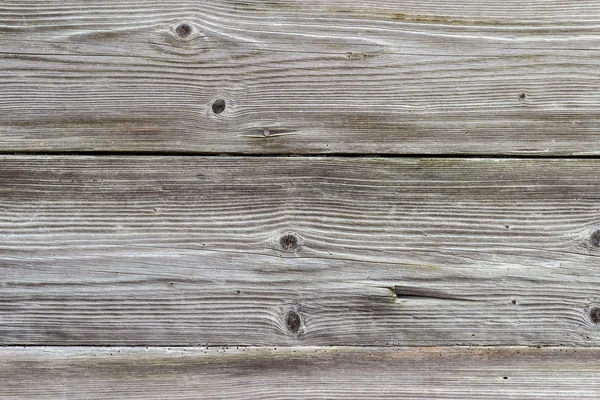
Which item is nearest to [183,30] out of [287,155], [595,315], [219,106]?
[219,106]

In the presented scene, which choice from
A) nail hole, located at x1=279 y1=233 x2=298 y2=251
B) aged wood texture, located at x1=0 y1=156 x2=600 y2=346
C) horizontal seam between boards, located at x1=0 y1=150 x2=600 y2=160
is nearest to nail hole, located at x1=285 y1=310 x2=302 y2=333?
aged wood texture, located at x1=0 y1=156 x2=600 y2=346

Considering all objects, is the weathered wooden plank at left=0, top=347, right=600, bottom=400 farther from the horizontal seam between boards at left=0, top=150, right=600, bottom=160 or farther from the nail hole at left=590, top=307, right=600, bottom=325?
the horizontal seam between boards at left=0, top=150, right=600, bottom=160

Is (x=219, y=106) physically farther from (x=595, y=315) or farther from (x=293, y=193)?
(x=595, y=315)

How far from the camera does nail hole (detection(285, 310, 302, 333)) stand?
0.74m

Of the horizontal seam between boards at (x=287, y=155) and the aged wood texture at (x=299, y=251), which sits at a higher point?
the horizontal seam between boards at (x=287, y=155)

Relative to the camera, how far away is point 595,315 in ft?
2.41

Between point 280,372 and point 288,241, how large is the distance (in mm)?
216

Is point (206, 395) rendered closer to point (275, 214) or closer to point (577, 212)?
point (275, 214)

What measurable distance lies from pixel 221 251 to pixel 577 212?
577mm

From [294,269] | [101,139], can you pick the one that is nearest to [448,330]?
[294,269]

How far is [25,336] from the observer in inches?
28.9

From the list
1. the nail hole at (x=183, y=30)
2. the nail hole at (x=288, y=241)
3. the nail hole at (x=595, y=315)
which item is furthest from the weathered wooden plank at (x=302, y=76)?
the nail hole at (x=595, y=315)

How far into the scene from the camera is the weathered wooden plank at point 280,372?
74 cm

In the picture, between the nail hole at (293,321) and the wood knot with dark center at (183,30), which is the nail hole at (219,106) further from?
the nail hole at (293,321)
